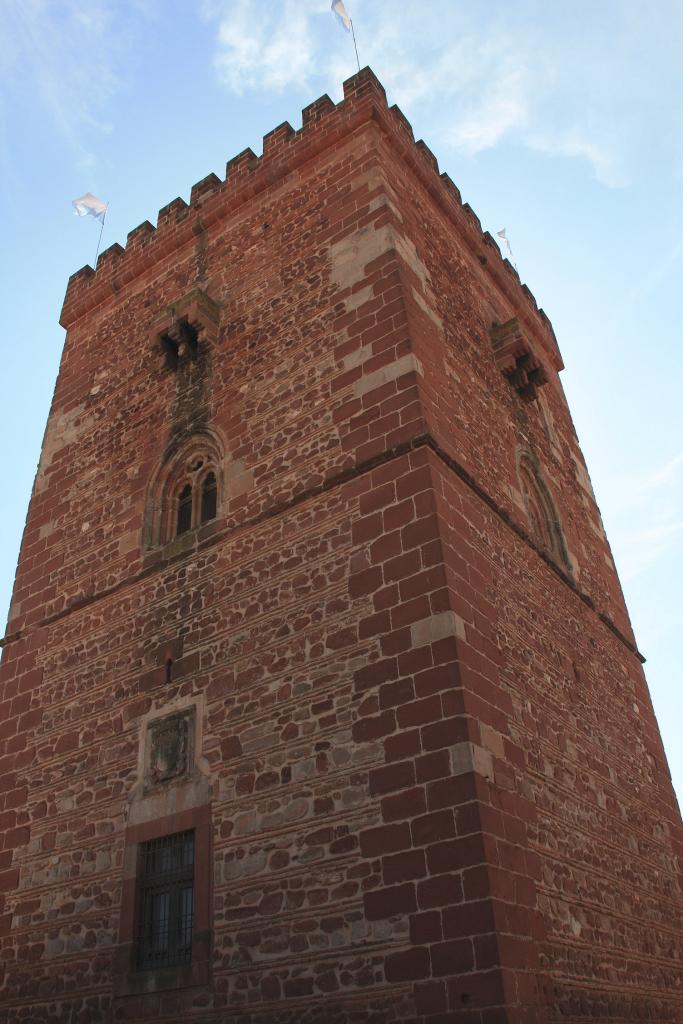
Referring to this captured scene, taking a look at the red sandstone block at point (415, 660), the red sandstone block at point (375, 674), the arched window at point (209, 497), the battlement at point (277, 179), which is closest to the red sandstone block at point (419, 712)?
the red sandstone block at point (415, 660)

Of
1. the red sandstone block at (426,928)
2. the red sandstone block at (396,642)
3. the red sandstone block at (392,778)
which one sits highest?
the red sandstone block at (396,642)

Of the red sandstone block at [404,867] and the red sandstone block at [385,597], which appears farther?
the red sandstone block at [385,597]

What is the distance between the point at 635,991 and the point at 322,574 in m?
4.21

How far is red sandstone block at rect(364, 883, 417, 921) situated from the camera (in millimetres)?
5637

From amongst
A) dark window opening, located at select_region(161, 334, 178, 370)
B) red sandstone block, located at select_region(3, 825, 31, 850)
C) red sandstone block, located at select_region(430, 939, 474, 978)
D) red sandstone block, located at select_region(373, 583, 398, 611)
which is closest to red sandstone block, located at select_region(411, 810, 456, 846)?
red sandstone block, located at select_region(430, 939, 474, 978)

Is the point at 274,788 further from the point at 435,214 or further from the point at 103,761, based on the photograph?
the point at 435,214

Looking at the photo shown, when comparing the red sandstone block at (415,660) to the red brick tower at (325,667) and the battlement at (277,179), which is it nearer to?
the red brick tower at (325,667)

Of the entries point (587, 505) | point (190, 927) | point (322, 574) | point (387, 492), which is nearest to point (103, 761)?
point (190, 927)

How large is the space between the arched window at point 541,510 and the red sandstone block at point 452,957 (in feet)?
17.5

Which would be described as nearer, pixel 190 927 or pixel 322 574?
pixel 190 927

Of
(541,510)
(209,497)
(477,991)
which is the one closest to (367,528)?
(209,497)

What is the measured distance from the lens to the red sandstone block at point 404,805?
588 centimetres

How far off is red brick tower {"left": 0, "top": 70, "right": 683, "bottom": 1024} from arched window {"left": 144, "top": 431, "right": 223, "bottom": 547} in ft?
0.12

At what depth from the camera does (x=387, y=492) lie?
7320 millimetres
